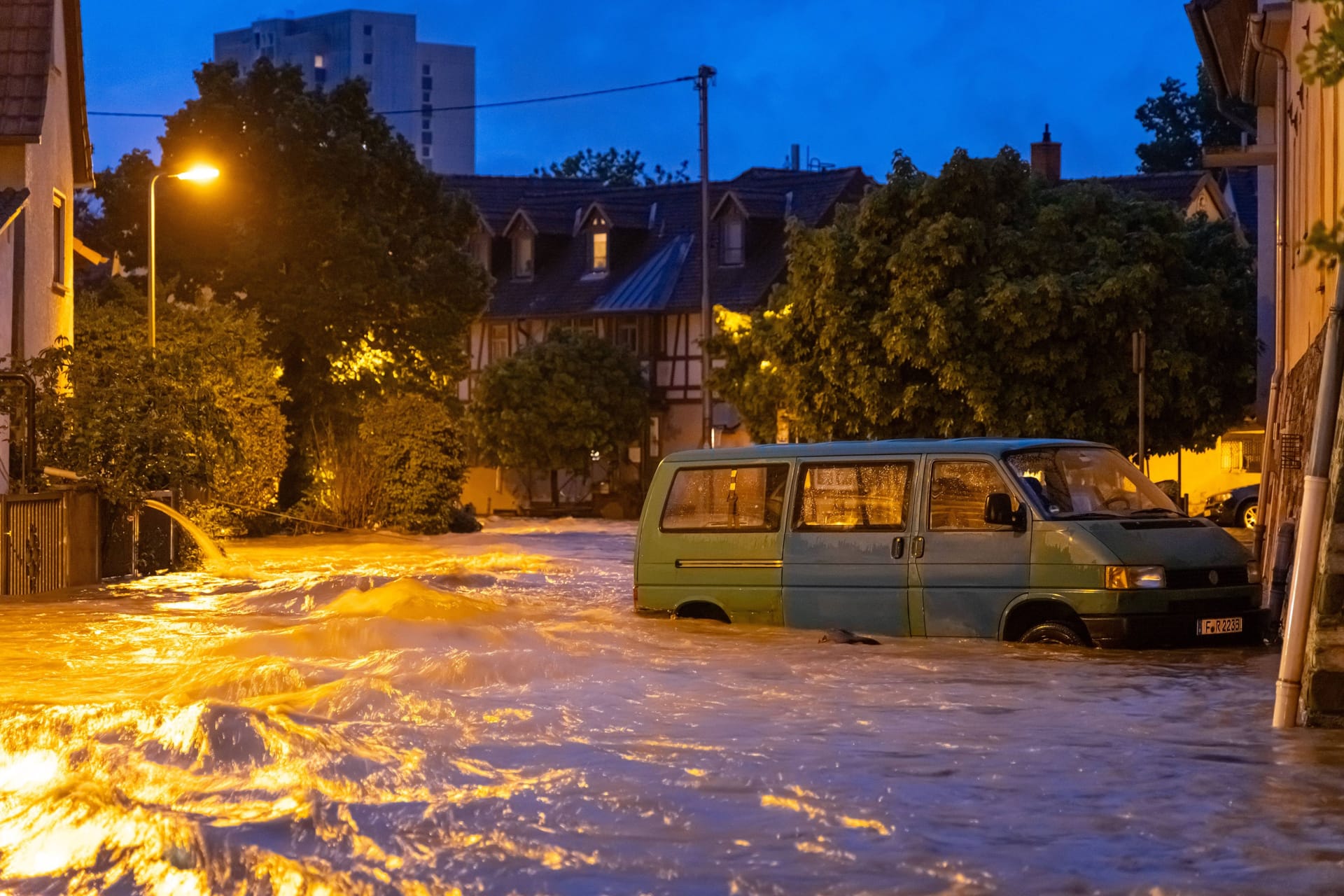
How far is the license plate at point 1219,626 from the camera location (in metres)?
13.3

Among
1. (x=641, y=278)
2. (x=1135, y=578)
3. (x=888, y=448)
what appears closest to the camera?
(x=1135, y=578)

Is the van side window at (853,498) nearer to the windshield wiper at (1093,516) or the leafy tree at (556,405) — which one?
the windshield wiper at (1093,516)

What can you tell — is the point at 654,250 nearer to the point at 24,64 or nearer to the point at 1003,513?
the point at 24,64

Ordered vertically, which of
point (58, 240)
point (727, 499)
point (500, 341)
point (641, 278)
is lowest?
point (727, 499)

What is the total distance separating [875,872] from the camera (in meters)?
7.30

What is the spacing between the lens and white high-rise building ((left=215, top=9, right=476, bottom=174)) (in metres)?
156

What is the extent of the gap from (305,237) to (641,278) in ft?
71.0

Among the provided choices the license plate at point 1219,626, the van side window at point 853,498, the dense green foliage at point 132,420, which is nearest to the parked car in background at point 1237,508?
A: the dense green foliage at point 132,420

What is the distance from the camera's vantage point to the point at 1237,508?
4066 cm

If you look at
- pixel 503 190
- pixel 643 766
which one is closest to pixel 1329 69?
pixel 643 766

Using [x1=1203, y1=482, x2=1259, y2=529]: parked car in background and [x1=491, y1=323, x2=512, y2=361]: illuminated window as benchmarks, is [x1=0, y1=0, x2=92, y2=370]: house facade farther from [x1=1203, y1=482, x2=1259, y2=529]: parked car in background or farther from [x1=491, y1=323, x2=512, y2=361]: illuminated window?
[x1=491, y1=323, x2=512, y2=361]: illuminated window

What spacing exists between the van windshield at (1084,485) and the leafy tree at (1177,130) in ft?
213

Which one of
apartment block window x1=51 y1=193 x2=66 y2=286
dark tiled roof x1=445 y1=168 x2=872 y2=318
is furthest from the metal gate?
dark tiled roof x1=445 y1=168 x2=872 y2=318

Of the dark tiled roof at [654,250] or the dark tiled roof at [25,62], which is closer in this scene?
the dark tiled roof at [25,62]
